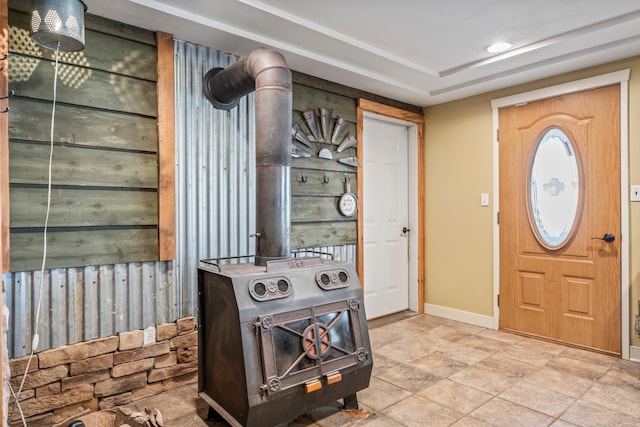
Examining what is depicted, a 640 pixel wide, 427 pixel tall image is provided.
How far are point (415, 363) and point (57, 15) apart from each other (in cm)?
297

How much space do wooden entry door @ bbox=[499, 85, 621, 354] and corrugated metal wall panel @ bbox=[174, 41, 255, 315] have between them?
93.8 inches

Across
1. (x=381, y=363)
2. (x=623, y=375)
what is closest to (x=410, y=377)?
(x=381, y=363)

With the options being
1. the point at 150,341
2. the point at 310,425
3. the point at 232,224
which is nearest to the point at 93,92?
the point at 232,224

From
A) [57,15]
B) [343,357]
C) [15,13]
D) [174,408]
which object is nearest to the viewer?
[57,15]

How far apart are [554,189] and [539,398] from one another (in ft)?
5.77

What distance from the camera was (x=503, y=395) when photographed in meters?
2.37

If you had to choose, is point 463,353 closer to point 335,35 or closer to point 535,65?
point 535,65

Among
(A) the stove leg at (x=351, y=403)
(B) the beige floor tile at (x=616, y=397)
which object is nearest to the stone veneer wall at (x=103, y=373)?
(A) the stove leg at (x=351, y=403)

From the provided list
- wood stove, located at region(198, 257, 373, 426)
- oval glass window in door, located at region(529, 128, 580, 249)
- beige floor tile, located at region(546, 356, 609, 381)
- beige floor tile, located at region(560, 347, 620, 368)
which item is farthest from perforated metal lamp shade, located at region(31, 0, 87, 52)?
beige floor tile, located at region(560, 347, 620, 368)

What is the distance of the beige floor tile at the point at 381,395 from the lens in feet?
7.49

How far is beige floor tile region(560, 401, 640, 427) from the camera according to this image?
205cm

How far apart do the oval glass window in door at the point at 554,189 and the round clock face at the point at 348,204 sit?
1548mm

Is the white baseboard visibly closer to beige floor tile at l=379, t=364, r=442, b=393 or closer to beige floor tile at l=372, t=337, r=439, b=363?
beige floor tile at l=372, t=337, r=439, b=363

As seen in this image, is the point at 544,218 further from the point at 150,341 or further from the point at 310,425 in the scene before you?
the point at 150,341
